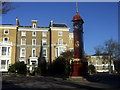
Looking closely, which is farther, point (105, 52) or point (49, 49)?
point (105, 52)

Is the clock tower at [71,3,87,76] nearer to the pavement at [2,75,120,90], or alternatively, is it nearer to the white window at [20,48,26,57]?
the pavement at [2,75,120,90]

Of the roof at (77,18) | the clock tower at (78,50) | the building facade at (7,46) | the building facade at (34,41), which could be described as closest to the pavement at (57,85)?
the clock tower at (78,50)

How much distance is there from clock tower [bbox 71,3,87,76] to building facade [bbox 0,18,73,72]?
24.9 m

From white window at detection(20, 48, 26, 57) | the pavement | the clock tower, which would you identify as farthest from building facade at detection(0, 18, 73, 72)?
the pavement

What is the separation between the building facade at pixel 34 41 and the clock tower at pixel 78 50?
81.5 ft

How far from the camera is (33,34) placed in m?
54.2

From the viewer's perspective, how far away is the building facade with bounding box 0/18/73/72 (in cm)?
5181

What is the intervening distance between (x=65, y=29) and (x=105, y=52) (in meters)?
15.4

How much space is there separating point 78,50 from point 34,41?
29038mm

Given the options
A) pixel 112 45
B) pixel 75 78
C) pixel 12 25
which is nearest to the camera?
pixel 75 78

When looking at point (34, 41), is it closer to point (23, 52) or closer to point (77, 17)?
point (23, 52)

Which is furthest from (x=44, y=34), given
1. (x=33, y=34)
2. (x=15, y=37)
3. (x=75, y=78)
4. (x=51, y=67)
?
(x=75, y=78)

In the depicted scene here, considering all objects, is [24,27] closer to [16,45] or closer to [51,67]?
[16,45]

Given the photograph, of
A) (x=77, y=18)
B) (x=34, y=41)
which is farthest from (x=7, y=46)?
(x=77, y=18)
